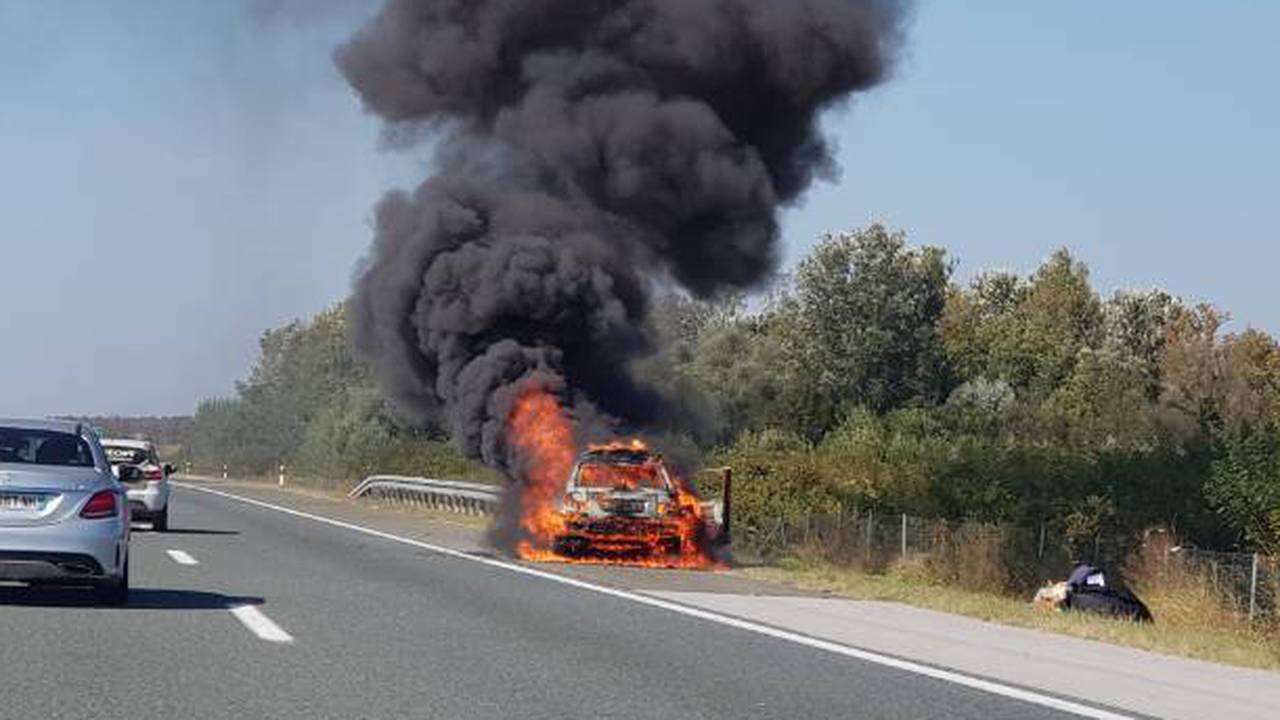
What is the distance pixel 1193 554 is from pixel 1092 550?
192 inches

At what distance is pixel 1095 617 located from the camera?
657 inches

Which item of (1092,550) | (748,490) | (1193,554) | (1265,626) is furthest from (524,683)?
(748,490)

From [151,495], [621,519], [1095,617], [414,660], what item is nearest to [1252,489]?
[621,519]

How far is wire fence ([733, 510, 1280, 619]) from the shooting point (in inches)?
981

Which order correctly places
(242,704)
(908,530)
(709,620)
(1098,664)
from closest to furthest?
(242,704) → (1098,664) → (709,620) → (908,530)

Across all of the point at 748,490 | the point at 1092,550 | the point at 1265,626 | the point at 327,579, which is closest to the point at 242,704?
the point at 327,579

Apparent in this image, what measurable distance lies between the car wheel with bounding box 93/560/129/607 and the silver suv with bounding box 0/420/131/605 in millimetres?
103

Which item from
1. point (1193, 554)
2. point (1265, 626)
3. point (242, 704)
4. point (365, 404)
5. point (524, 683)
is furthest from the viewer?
point (365, 404)

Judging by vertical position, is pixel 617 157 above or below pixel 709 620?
above

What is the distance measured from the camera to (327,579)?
19062 millimetres

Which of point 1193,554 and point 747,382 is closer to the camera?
point 1193,554

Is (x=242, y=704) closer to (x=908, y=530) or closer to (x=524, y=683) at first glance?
(x=524, y=683)

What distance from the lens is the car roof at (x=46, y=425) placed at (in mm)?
15102

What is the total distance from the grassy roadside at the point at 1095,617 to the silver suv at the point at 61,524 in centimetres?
792
